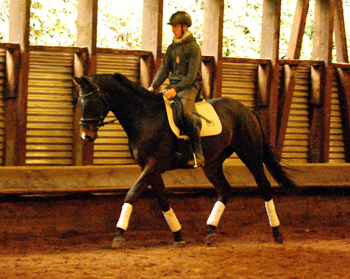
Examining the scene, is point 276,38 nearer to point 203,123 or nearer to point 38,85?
point 203,123

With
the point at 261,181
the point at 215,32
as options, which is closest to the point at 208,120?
the point at 261,181

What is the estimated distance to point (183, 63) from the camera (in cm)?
713

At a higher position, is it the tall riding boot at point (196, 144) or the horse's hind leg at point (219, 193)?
the tall riding boot at point (196, 144)

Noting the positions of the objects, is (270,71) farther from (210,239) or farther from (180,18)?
(210,239)

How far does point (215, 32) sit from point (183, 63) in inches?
115

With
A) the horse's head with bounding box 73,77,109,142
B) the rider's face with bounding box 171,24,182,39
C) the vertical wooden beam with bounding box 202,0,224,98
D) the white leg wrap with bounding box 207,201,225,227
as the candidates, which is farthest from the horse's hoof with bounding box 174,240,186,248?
the vertical wooden beam with bounding box 202,0,224,98

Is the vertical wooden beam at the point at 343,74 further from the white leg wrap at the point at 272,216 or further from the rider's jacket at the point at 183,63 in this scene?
the rider's jacket at the point at 183,63

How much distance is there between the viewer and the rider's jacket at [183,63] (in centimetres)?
696

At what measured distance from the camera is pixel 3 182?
730 centimetres

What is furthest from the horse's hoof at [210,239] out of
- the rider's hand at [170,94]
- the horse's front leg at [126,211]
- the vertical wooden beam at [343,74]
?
the vertical wooden beam at [343,74]

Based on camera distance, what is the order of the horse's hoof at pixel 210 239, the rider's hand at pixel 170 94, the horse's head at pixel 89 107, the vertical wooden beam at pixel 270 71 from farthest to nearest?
the vertical wooden beam at pixel 270 71 → the horse's hoof at pixel 210 239 → the rider's hand at pixel 170 94 → the horse's head at pixel 89 107

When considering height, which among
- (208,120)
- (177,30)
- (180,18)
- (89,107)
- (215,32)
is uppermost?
(215,32)

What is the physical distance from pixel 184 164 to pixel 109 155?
8.90ft

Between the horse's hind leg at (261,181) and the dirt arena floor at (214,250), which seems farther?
the horse's hind leg at (261,181)
